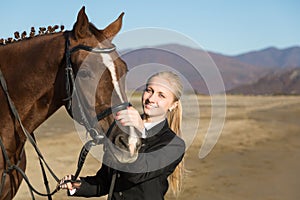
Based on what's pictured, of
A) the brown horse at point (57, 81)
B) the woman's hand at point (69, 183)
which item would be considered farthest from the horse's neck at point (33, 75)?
the woman's hand at point (69, 183)

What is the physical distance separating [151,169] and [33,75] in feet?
4.02

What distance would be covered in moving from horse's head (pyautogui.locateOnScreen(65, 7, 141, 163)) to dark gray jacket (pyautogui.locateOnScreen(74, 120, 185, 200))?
0.26 metres

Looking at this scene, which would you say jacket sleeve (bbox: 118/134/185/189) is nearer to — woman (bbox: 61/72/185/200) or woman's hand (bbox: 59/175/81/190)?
→ woman (bbox: 61/72/185/200)

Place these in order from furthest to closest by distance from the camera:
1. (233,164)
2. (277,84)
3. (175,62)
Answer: (277,84), (233,164), (175,62)

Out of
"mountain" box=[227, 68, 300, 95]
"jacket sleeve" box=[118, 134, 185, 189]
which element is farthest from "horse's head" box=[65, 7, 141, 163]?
"mountain" box=[227, 68, 300, 95]

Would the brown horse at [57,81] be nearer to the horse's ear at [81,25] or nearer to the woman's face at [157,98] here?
the horse's ear at [81,25]

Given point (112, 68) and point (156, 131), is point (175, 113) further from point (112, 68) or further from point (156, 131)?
point (112, 68)

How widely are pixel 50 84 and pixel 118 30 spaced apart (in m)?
0.69

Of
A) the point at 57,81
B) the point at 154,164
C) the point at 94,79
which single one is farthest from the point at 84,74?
the point at 154,164

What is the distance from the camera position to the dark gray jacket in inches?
98.8

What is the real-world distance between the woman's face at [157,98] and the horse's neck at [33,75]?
0.74 m

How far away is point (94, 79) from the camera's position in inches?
106

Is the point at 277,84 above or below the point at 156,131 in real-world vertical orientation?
below

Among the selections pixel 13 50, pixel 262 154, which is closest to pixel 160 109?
pixel 13 50
